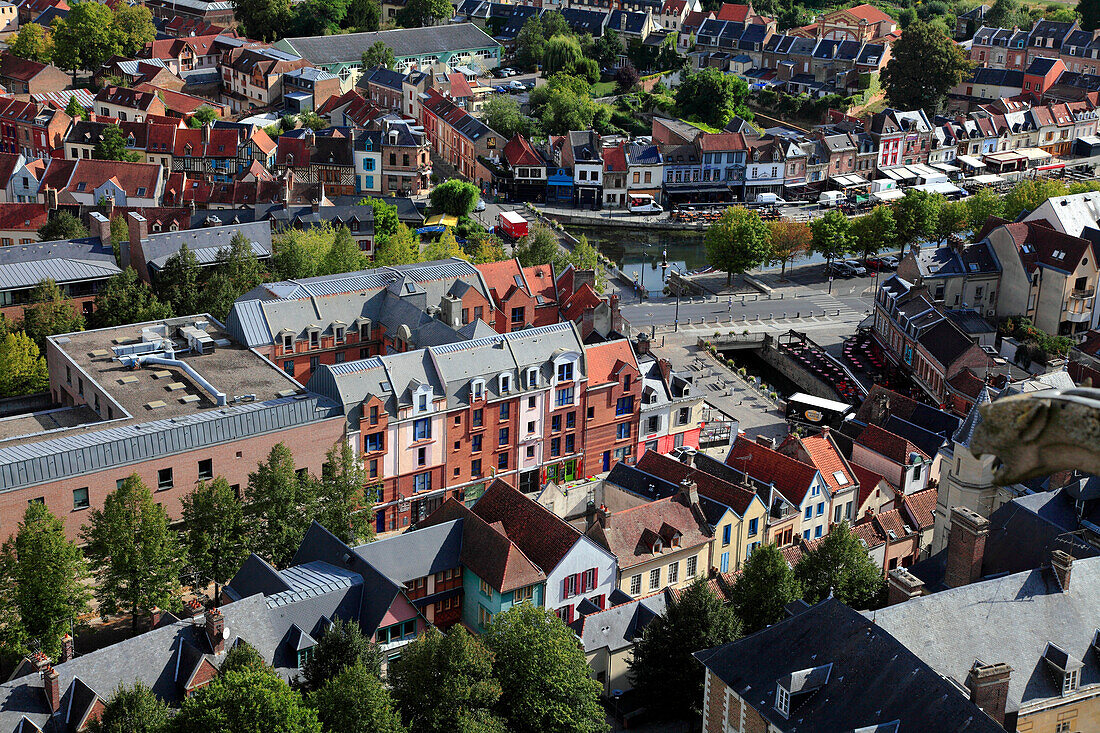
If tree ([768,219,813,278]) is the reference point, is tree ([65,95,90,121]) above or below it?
above

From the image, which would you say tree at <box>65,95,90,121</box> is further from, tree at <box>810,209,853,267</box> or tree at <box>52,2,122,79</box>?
tree at <box>810,209,853,267</box>

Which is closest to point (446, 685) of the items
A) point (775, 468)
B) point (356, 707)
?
point (356, 707)

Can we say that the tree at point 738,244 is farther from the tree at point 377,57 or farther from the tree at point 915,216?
the tree at point 377,57

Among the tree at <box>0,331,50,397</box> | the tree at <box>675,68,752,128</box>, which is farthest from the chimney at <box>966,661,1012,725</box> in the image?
the tree at <box>675,68,752,128</box>

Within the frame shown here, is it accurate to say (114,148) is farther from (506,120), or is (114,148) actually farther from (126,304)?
(126,304)

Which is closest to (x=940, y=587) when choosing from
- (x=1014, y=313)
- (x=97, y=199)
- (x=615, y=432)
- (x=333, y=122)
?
(x=615, y=432)

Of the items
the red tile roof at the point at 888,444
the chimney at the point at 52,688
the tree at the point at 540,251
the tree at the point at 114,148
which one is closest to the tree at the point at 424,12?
the tree at the point at 114,148
